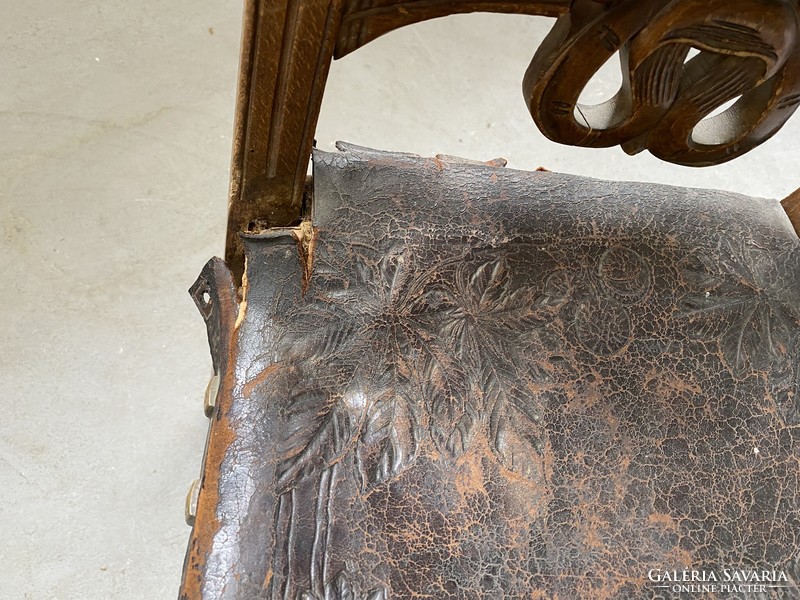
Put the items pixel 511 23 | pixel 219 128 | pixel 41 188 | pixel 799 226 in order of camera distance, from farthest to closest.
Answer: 1. pixel 511 23
2. pixel 219 128
3. pixel 41 188
4. pixel 799 226

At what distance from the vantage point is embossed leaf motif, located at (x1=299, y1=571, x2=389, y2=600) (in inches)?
23.4

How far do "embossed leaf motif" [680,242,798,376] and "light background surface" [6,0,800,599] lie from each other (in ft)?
2.79

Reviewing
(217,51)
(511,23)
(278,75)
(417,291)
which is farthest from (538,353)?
(511,23)

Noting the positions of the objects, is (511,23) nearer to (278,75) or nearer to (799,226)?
(799,226)

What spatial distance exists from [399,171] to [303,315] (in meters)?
0.19

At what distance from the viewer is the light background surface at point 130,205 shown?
120 cm

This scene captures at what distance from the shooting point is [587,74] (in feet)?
2.00

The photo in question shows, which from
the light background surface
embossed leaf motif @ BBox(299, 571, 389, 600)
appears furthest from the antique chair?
the light background surface

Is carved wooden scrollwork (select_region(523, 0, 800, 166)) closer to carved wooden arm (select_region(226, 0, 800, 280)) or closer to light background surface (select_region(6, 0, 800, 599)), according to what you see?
carved wooden arm (select_region(226, 0, 800, 280))

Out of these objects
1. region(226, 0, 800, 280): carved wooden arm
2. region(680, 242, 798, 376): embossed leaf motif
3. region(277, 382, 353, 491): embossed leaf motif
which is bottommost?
region(277, 382, 353, 491): embossed leaf motif

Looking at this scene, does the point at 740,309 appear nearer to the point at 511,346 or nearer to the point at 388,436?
the point at 511,346

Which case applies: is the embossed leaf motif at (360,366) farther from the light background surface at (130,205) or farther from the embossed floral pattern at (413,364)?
the light background surface at (130,205)

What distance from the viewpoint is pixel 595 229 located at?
2.56 feet

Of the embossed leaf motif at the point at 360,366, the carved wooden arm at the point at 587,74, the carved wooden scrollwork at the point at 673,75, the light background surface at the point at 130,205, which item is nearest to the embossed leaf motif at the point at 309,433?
the embossed leaf motif at the point at 360,366
